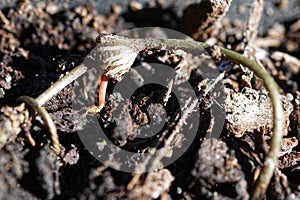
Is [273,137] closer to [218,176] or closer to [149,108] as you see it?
[218,176]

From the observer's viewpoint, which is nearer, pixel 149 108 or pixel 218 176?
pixel 218 176

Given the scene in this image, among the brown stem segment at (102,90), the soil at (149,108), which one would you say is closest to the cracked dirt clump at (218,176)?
the soil at (149,108)

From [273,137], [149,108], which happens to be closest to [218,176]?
[273,137]

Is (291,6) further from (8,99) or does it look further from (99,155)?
(8,99)

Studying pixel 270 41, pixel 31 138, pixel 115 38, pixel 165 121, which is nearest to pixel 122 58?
pixel 115 38

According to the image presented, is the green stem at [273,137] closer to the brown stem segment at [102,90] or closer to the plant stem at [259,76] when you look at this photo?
the plant stem at [259,76]

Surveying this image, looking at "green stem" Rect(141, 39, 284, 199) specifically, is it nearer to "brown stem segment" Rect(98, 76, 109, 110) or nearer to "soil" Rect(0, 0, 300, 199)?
"soil" Rect(0, 0, 300, 199)

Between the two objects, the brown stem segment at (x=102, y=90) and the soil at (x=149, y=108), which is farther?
the brown stem segment at (x=102, y=90)

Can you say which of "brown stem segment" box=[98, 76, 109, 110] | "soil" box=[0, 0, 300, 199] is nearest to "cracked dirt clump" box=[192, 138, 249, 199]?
"soil" box=[0, 0, 300, 199]
